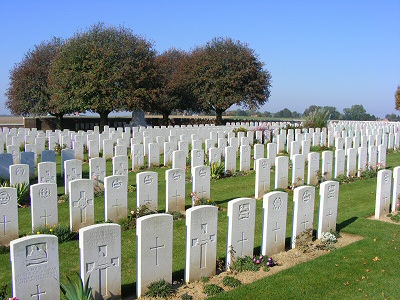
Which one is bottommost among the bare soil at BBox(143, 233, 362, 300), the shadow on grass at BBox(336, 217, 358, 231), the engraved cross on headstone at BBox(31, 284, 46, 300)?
the bare soil at BBox(143, 233, 362, 300)

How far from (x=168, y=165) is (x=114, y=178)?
22.6 feet

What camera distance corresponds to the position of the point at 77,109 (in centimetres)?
2909

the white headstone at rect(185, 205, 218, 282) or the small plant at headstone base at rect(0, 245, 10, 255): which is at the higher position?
the white headstone at rect(185, 205, 218, 282)

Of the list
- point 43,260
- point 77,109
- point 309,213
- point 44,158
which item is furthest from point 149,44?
point 43,260

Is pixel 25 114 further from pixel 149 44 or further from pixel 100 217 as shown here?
pixel 100 217

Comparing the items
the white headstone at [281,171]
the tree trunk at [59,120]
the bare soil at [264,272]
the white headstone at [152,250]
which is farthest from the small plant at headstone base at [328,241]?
the tree trunk at [59,120]

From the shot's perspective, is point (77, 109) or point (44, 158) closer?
point (44, 158)

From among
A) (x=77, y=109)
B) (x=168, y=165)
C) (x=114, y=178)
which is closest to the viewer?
(x=114, y=178)

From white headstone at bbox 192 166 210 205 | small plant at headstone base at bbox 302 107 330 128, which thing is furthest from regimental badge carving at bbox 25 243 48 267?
small plant at headstone base at bbox 302 107 330 128

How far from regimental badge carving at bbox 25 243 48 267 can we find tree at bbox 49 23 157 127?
77.5 ft

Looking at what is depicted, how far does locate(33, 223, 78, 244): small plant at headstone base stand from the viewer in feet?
24.6

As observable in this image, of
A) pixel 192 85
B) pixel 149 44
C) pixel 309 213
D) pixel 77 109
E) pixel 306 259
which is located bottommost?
pixel 306 259

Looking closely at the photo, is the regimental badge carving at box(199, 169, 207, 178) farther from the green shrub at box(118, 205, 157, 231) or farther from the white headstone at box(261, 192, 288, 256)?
the white headstone at box(261, 192, 288, 256)

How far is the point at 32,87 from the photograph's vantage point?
108 ft
